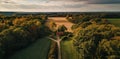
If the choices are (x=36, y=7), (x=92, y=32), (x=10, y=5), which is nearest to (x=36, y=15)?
(x=36, y=7)

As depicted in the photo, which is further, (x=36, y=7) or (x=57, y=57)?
(x=36, y=7)

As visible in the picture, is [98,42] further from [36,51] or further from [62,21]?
[62,21]

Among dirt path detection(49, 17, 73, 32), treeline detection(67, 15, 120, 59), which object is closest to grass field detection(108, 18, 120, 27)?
treeline detection(67, 15, 120, 59)

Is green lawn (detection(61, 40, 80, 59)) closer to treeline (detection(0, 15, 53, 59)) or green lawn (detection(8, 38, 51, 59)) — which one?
green lawn (detection(8, 38, 51, 59))

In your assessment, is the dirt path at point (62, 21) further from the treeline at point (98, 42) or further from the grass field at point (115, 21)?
the grass field at point (115, 21)

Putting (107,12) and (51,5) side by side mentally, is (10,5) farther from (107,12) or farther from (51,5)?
(107,12)

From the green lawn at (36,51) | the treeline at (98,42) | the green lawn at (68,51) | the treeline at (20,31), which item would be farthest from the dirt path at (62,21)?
the green lawn at (36,51)
